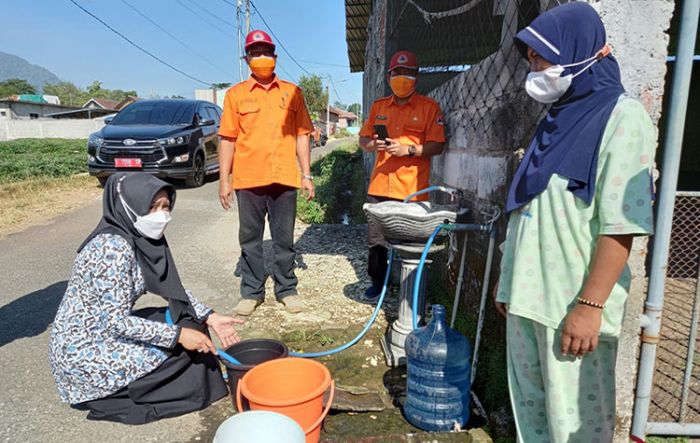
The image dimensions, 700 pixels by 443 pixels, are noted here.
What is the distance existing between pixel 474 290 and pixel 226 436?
7.73 feet

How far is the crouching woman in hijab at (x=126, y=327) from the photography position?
234 cm

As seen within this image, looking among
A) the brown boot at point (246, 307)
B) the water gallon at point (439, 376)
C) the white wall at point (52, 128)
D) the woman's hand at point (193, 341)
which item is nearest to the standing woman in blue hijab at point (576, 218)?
the water gallon at point (439, 376)

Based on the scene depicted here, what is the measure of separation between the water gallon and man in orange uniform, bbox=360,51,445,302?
1522mm

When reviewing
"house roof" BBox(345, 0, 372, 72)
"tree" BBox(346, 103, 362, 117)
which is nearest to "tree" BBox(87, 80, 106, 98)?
"tree" BBox(346, 103, 362, 117)

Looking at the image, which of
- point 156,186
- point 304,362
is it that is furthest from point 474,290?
point 156,186

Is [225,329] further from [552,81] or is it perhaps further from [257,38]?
[257,38]

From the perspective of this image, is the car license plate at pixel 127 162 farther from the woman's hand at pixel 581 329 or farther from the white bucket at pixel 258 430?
the woman's hand at pixel 581 329

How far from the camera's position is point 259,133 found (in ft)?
12.8

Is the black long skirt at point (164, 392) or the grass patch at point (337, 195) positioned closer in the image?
the black long skirt at point (164, 392)

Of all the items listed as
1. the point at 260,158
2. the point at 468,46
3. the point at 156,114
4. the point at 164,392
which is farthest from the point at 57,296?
the point at 468,46

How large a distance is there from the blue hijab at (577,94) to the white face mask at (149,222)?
6.15ft

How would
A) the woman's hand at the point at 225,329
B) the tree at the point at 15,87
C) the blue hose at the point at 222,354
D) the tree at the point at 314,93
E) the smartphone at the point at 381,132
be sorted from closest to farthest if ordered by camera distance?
1. the blue hose at the point at 222,354
2. the woman's hand at the point at 225,329
3. the smartphone at the point at 381,132
4. the tree at the point at 314,93
5. the tree at the point at 15,87

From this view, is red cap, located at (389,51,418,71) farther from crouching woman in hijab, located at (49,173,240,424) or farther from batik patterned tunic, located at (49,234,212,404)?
batik patterned tunic, located at (49,234,212,404)

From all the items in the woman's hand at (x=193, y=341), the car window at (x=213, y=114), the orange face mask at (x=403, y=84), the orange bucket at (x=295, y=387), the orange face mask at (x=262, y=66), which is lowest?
the orange bucket at (x=295, y=387)
